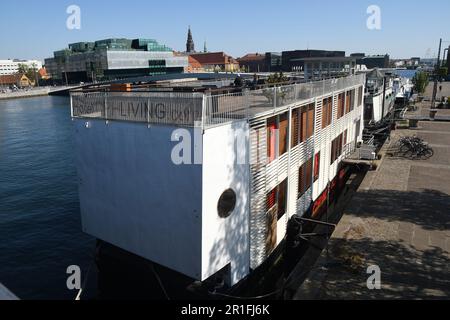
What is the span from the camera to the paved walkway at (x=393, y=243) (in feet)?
30.8

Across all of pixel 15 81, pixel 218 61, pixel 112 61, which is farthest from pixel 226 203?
pixel 218 61

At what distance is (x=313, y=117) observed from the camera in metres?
15.8

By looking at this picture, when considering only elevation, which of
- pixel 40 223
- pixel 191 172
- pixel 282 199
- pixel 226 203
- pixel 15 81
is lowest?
pixel 40 223

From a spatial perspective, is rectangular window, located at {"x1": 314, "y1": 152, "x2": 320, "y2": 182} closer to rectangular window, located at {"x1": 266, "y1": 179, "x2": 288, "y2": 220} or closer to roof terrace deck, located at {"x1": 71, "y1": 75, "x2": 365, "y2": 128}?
rectangular window, located at {"x1": 266, "y1": 179, "x2": 288, "y2": 220}

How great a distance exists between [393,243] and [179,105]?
336 inches

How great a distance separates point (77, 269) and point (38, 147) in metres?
27.8

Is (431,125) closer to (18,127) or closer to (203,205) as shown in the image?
(203,205)

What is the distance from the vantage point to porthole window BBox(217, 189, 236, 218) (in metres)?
9.66

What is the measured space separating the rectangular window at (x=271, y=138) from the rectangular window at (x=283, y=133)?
1.39 feet

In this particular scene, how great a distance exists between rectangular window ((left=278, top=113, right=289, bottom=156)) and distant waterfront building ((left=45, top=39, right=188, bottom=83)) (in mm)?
121160

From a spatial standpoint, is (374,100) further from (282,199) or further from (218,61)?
(218,61)

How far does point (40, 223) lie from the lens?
20078mm

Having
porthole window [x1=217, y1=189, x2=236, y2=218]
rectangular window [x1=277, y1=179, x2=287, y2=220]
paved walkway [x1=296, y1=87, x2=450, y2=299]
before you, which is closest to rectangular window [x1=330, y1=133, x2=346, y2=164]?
paved walkway [x1=296, y1=87, x2=450, y2=299]
